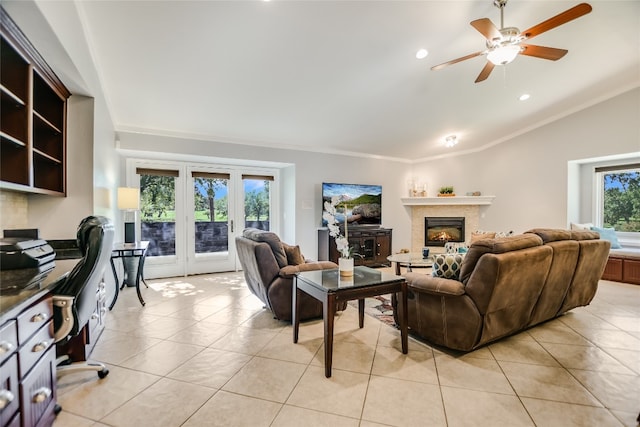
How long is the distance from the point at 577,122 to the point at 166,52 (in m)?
6.67

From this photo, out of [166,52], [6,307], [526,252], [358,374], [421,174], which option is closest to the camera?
[6,307]

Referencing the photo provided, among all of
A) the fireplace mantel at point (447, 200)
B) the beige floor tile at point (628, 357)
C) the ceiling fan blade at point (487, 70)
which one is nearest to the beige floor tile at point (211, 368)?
the beige floor tile at point (628, 357)

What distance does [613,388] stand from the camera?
1999 mm

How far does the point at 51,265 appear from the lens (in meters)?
2.04

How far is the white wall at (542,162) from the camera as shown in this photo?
492cm

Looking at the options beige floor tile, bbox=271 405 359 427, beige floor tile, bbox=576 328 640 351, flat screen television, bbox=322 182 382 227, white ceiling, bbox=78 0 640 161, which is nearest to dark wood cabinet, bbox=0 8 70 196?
white ceiling, bbox=78 0 640 161

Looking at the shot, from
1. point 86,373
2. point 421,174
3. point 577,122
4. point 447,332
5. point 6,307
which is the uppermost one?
point 577,122

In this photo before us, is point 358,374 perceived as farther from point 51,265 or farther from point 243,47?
point 243,47

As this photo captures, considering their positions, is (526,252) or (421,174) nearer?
(526,252)

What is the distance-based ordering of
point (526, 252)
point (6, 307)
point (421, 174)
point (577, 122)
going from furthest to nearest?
1. point (421, 174)
2. point (577, 122)
3. point (526, 252)
4. point (6, 307)

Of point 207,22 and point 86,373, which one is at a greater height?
point 207,22

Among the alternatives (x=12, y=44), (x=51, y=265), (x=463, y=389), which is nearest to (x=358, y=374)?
(x=463, y=389)

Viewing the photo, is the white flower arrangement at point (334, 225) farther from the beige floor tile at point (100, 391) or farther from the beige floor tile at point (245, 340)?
the beige floor tile at point (100, 391)

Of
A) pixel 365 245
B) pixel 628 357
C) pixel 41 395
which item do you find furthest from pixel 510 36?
pixel 365 245
